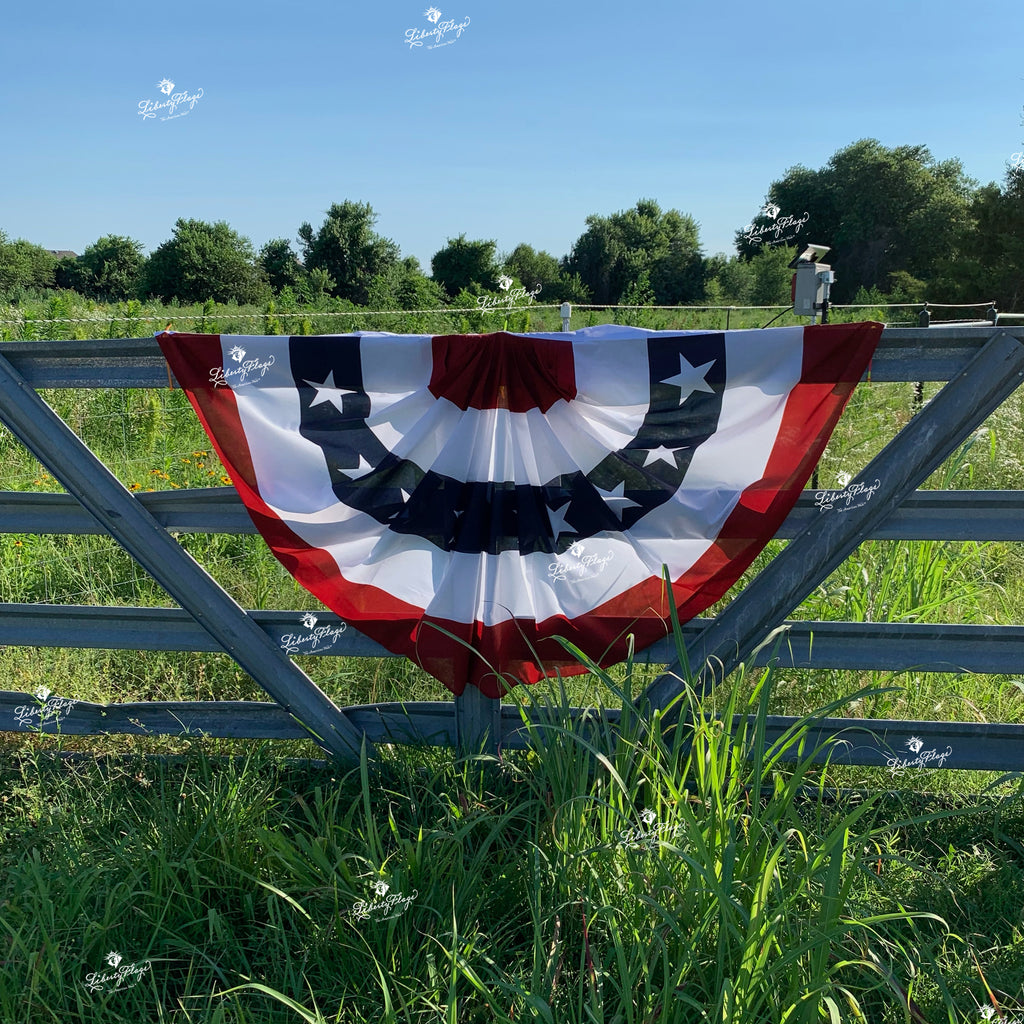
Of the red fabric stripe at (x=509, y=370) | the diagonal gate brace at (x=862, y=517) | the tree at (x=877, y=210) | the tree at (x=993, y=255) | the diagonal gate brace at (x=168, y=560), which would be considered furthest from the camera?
the tree at (x=877, y=210)

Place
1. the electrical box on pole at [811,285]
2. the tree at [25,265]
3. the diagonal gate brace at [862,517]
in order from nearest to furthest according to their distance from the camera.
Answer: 1. the diagonal gate brace at [862,517]
2. the electrical box on pole at [811,285]
3. the tree at [25,265]

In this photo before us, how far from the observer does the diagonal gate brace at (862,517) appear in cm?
242

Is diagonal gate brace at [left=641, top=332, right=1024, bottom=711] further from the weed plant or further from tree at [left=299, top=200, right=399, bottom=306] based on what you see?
tree at [left=299, top=200, right=399, bottom=306]

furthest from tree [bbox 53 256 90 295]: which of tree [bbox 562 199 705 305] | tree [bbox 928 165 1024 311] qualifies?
tree [bbox 928 165 1024 311]

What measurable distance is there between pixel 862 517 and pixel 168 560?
2.24 m

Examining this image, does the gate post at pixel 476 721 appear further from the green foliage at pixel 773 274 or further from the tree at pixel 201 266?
the tree at pixel 201 266

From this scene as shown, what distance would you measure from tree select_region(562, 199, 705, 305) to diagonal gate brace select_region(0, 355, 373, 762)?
53.0m

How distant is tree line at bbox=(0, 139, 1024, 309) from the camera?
41.0 m

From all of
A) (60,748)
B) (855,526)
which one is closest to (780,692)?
(855,526)

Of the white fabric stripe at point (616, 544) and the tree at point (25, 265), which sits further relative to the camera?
the tree at point (25, 265)

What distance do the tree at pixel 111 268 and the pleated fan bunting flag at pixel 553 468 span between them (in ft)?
204

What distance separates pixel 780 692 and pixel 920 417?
1.23 meters

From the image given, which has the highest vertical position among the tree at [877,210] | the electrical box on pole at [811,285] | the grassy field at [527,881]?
the tree at [877,210]

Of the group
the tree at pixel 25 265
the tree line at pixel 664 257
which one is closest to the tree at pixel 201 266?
the tree line at pixel 664 257
